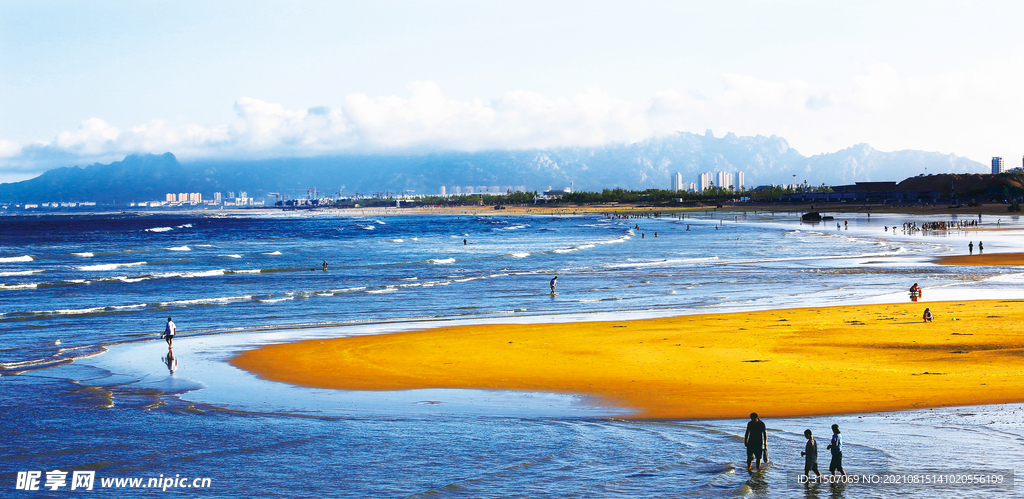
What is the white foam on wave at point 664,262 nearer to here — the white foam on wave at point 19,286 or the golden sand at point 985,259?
the golden sand at point 985,259

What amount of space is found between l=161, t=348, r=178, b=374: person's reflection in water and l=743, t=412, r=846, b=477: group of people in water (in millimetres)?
16432

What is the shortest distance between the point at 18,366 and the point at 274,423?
37.7 feet

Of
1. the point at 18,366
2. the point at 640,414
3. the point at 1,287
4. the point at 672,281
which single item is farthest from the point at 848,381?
the point at 1,287

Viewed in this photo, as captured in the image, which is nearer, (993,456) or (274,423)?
(993,456)

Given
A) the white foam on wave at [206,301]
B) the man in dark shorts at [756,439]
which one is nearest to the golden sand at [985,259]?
the white foam on wave at [206,301]

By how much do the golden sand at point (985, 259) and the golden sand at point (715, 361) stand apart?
89.0 feet

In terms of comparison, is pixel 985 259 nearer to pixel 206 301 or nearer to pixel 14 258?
pixel 206 301

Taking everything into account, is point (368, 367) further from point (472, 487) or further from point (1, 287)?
point (1, 287)

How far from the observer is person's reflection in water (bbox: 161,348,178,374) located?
2231cm

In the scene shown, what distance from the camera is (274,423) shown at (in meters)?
16.0

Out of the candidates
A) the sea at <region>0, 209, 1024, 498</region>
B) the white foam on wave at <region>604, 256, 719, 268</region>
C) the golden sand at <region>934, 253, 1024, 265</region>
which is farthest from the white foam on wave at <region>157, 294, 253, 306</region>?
the golden sand at <region>934, 253, 1024, 265</region>

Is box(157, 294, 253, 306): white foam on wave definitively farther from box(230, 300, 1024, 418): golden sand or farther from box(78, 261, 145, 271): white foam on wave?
box(78, 261, 145, 271): white foam on wave

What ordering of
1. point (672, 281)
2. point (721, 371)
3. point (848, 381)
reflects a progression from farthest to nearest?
point (672, 281), point (721, 371), point (848, 381)

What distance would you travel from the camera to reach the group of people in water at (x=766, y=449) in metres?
11.9
